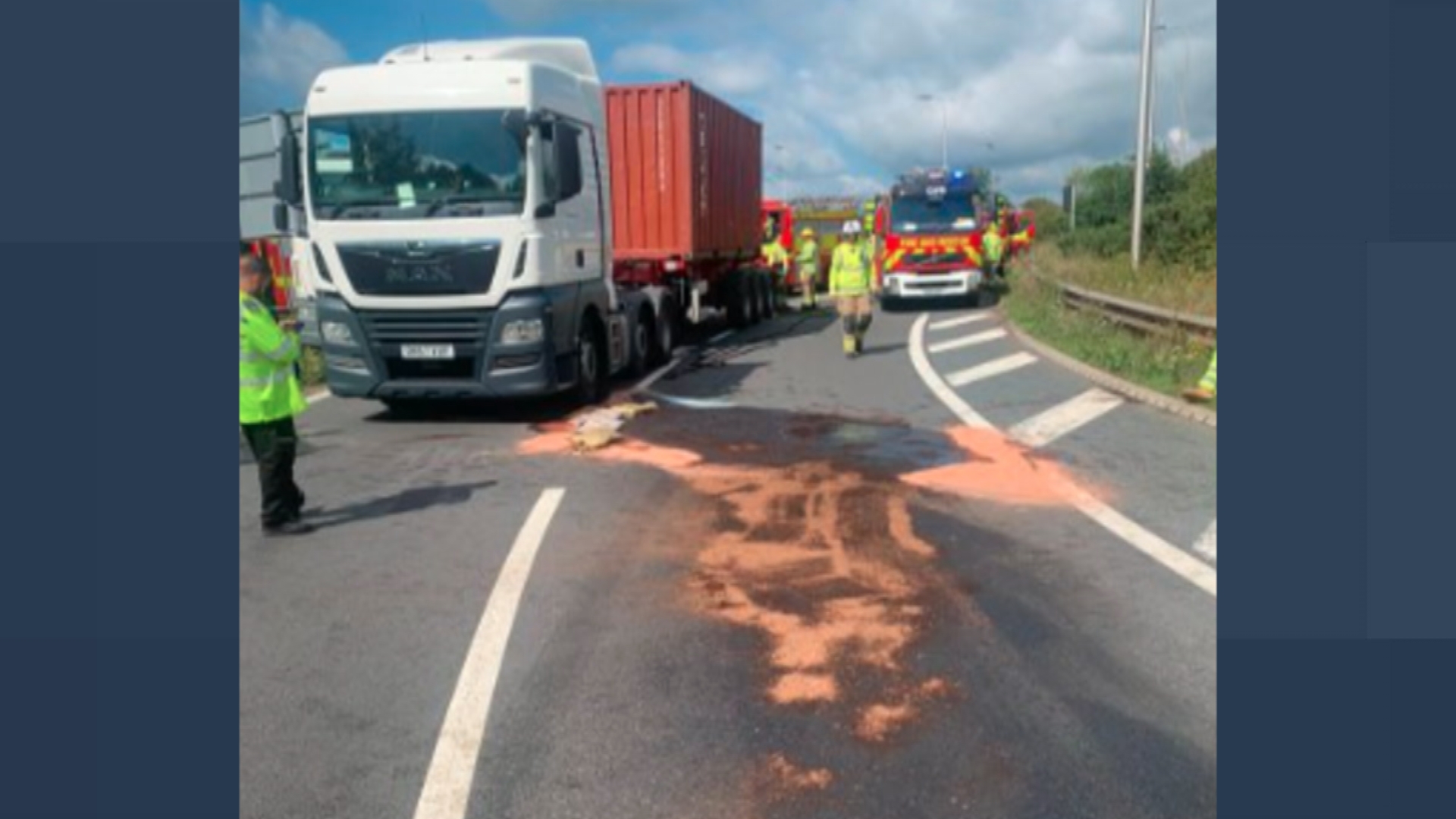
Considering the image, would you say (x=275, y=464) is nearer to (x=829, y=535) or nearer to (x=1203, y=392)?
(x=829, y=535)

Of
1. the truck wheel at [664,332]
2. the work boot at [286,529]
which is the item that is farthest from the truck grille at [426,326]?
the truck wheel at [664,332]

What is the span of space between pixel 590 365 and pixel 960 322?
1122cm

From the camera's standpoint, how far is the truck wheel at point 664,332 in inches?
572

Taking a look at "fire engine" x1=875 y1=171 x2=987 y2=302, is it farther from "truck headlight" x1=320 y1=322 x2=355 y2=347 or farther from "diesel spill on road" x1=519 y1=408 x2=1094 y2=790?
"truck headlight" x1=320 y1=322 x2=355 y2=347

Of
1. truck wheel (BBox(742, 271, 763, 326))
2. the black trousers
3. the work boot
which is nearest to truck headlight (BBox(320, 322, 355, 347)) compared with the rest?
the black trousers

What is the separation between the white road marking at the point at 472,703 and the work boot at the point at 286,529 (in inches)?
56.7

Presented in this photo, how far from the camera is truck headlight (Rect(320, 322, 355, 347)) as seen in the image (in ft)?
32.7

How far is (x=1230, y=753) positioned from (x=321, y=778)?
2805 mm

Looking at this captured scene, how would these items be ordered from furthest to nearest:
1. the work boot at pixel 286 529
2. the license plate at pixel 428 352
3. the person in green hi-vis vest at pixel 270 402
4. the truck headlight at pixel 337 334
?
1. the truck headlight at pixel 337 334
2. the license plate at pixel 428 352
3. the work boot at pixel 286 529
4. the person in green hi-vis vest at pixel 270 402

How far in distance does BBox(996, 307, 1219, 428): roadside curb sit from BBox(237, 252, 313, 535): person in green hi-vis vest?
5.83 metres

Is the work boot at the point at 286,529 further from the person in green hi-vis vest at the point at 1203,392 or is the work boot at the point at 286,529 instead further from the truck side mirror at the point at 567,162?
the person in green hi-vis vest at the point at 1203,392

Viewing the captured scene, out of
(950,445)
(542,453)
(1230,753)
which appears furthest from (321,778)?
(950,445)

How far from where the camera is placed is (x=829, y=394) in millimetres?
11977

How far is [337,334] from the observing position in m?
10.0
